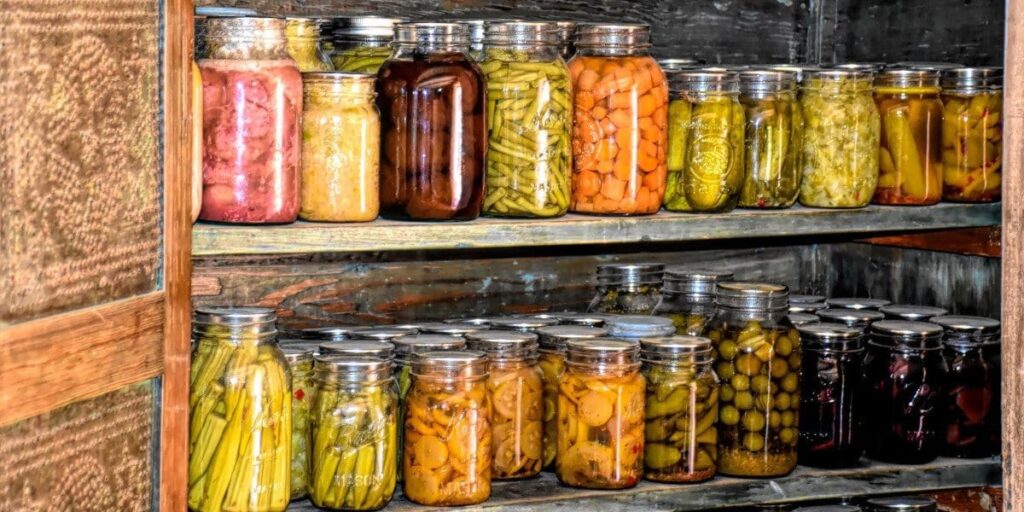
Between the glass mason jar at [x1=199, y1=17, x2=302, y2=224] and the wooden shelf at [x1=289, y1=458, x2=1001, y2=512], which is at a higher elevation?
the glass mason jar at [x1=199, y1=17, x2=302, y2=224]

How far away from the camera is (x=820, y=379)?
200cm

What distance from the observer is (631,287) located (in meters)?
2.13

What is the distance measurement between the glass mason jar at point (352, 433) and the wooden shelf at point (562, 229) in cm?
16

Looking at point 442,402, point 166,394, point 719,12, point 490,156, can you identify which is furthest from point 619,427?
point 719,12

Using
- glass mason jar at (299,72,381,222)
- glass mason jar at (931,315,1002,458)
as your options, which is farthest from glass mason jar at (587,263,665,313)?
glass mason jar at (299,72,381,222)

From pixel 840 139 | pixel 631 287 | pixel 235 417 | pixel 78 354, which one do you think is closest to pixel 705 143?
pixel 840 139

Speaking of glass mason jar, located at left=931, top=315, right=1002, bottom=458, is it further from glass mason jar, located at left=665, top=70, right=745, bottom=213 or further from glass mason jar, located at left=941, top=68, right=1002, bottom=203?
glass mason jar, located at left=665, top=70, right=745, bottom=213

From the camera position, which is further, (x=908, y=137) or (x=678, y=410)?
(x=908, y=137)

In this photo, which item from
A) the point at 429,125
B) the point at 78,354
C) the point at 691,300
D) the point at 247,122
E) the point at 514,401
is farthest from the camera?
the point at 691,300

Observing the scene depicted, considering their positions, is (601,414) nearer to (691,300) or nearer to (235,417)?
(691,300)

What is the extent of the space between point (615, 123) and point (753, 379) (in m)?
0.41

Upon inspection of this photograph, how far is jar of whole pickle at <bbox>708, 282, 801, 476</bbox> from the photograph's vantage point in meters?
1.94

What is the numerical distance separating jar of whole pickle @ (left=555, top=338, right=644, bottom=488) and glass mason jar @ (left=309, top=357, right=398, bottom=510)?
0.25 meters

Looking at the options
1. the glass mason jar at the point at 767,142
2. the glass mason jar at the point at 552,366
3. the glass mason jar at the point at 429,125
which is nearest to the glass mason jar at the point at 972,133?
the glass mason jar at the point at 767,142
